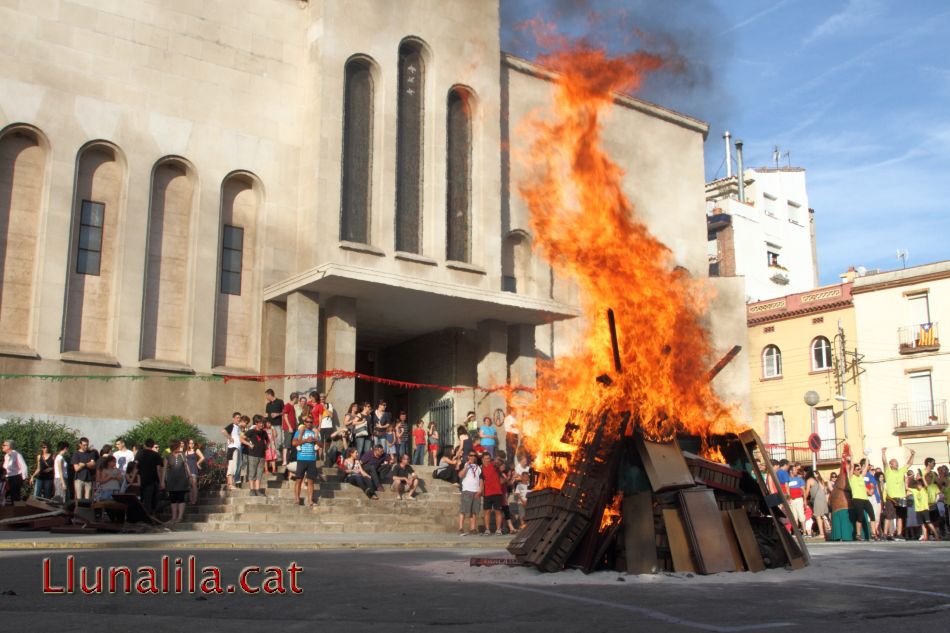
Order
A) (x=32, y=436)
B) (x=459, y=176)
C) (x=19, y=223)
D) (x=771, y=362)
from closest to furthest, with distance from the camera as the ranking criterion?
1. (x=32, y=436)
2. (x=19, y=223)
3. (x=459, y=176)
4. (x=771, y=362)

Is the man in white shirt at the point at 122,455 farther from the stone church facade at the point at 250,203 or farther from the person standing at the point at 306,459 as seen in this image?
the person standing at the point at 306,459

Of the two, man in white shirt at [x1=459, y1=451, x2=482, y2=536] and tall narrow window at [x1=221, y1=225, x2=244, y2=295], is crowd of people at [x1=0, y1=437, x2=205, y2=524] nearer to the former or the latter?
man in white shirt at [x1=459, y1=451, x2=482, y2=536]

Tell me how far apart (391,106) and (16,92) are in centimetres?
1050

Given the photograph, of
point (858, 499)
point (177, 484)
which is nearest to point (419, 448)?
point (177, 484)

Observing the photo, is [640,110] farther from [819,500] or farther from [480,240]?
[819,500]

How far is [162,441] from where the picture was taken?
2555cm

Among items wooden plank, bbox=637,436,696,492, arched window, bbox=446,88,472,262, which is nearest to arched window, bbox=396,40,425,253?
arched window, bbox=446,88,472,262

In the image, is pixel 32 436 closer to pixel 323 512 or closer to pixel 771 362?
pixel 323 512

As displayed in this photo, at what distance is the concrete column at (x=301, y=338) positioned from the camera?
2733cm

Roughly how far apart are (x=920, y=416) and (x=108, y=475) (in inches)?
1535

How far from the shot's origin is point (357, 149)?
Result: 30219 millimetres

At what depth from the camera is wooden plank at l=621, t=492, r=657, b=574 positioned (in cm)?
1116

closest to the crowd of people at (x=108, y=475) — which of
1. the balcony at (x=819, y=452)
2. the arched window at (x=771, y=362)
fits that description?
the balcony at (x=819, y=452)

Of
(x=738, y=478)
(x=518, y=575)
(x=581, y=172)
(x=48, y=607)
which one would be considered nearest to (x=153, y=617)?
(x=48, y=607)
